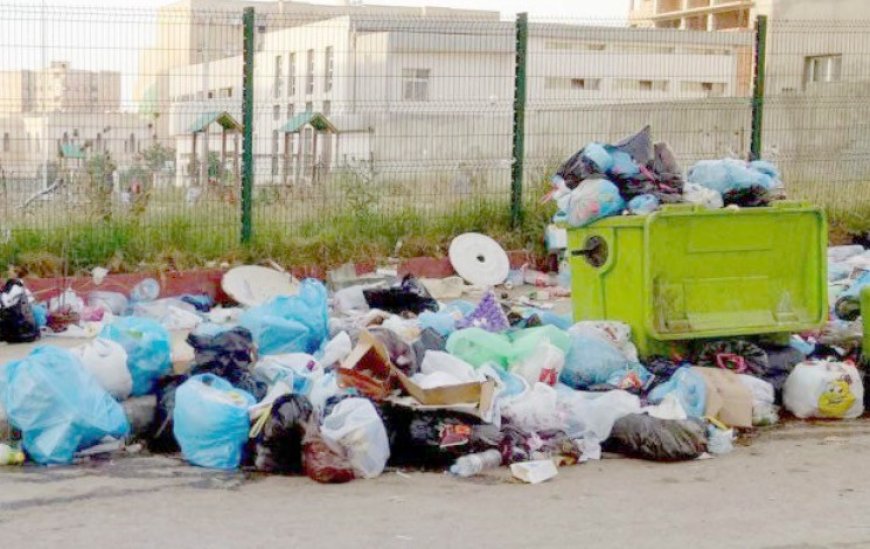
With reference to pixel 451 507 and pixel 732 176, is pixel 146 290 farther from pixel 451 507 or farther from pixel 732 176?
pixel 451 507

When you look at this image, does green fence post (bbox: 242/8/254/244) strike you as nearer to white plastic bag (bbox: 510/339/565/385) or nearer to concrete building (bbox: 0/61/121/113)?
concrete building (bbox: 0/61/121/113)

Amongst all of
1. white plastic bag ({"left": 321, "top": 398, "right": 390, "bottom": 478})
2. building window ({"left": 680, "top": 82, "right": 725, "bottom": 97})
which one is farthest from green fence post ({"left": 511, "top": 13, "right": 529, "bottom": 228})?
white plastic bag ({"left": 321, "top": 398, "right": 390, "bottom": 478})

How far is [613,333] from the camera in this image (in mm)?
6691

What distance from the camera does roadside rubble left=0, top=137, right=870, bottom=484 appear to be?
213 inches

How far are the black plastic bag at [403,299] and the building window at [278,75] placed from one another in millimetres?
2183

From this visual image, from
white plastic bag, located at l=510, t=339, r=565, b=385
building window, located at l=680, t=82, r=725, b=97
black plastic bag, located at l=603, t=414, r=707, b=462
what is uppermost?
building window, located at l=680, t=82, r=725, b=97

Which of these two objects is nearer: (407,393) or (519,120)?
(407,393)

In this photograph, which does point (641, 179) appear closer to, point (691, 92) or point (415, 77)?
point (415, 77)

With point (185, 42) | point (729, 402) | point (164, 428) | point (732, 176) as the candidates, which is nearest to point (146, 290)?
point (185, 42)

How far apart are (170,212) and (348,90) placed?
1.83 meters

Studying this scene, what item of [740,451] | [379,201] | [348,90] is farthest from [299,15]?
[740,451]

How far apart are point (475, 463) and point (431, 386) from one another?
1.45ft

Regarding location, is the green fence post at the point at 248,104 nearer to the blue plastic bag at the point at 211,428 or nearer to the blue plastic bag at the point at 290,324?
the blue plastic bag at the point at 290,324

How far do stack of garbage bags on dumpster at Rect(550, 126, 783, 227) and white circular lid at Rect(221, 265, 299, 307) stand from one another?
2.82 meters
